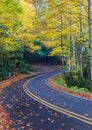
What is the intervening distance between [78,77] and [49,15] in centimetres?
1043

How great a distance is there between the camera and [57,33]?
2912 centimetres

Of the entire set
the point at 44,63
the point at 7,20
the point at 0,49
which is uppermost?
the point at 7,20

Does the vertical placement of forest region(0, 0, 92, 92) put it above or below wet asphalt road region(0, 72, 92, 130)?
above

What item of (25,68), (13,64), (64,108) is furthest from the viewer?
(25,68)

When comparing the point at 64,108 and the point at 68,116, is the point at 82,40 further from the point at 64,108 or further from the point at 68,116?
the point at 68,116

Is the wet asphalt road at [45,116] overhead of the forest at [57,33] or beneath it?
beneath

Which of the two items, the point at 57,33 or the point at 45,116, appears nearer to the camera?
the point at 45,116

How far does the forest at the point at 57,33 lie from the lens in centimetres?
2094

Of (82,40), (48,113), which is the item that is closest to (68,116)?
(48,113)

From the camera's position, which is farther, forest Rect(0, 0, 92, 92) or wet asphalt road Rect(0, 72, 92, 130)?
forest Rect(0, 0, 92, 92)

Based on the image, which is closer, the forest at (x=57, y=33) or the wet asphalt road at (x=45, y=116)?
the wet asphalt road at (x=45, y=116)

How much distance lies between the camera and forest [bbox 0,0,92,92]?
68.7 feet

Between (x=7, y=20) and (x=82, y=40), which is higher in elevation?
(x=7, y=20)

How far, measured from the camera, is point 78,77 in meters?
30.9
